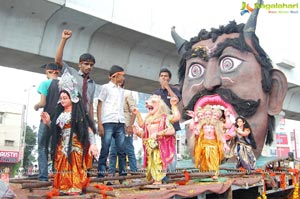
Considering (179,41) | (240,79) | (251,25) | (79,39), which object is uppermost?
(251,25)

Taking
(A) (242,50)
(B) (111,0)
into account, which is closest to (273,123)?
(A) (242,50)

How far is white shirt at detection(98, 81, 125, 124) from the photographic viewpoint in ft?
13.1

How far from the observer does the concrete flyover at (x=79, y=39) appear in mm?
Result: 6012

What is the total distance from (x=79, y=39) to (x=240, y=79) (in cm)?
348

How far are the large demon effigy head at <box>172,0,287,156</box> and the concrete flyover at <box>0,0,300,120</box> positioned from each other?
1.23 meters

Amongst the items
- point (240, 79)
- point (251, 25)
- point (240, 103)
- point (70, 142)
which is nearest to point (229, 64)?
point (240, 79)

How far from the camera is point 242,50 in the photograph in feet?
23.8

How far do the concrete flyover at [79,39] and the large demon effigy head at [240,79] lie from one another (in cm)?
123

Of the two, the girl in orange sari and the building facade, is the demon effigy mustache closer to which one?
the girl in orange sari

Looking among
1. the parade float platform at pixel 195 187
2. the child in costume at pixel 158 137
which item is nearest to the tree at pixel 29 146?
the parade float platform at pixel 195 187

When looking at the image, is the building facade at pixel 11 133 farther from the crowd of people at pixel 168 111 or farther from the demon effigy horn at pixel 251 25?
the demon effigy horn at pixel 251 25

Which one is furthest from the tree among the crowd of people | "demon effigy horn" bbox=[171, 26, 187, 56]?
the crowd of people

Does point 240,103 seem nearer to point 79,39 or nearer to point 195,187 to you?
point 79,39

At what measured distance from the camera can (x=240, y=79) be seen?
717 cm
